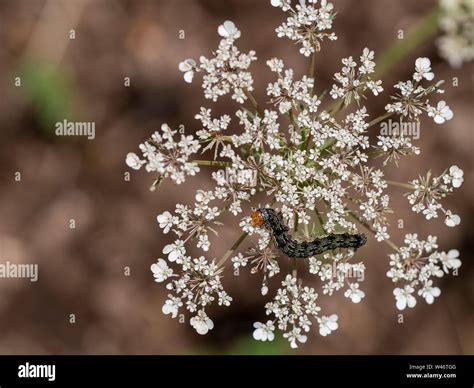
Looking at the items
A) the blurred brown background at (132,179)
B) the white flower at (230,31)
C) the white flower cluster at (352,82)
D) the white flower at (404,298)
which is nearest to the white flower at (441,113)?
the white flower cluster at (352,82)

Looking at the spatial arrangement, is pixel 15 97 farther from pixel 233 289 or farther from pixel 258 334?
pixel 258 334

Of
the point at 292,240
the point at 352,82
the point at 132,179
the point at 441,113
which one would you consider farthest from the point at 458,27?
the point at 132,179

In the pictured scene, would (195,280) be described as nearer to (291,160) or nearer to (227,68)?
(291,160)

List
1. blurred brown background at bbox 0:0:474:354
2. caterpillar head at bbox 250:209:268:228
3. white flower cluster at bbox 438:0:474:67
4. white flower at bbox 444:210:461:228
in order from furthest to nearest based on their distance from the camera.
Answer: blurred brown background at bbox 0:0:474:354 → white flower cluster at bbox 438:0:474:67 → white flower at bbox 444:210:461:228 → caterpillar head at bbox 250:209:268:228

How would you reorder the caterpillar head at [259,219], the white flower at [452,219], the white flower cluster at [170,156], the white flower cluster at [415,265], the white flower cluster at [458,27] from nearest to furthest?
the white flower cluster at [170,156] → the caterpillar head at [259,219] → the white flower cluster at [415,265] → the white flower at [452,219] → the white flower cluster at [458,27]

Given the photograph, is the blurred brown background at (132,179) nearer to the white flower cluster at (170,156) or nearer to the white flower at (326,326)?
the white flower at (326,326)

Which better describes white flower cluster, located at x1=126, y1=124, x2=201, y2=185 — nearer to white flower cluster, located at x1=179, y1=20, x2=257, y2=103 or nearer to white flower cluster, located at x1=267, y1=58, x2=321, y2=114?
white flower cluster, located at x1=179, y1=20, x2=257, y2=103

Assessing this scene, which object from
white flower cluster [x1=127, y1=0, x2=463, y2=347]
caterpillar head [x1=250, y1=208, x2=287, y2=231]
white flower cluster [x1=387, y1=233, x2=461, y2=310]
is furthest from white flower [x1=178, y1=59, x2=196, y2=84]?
white flower cluster [x1=387, y1=233, x2=461, y2=310]
